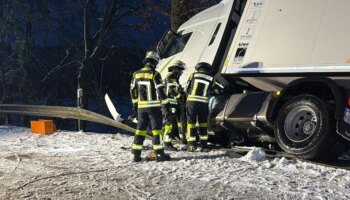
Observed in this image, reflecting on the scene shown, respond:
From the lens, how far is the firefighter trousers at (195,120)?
9086 millimetres

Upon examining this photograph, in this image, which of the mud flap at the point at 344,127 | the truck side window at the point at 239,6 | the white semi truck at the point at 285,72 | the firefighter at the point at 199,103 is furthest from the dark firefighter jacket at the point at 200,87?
the mud flap at the point at 344,127

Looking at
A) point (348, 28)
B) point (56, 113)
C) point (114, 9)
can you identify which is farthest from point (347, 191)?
point (114, 9)

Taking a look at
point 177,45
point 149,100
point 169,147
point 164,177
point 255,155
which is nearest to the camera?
point 164,177

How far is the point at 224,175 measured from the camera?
6547 mm

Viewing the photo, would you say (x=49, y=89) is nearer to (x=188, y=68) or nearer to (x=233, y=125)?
(x=188, y=68)

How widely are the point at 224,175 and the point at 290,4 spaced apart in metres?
3.30

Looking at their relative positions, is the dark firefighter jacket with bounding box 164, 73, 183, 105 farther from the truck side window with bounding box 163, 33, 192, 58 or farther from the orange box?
the orange box

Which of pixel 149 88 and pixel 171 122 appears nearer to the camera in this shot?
pixel 149 88

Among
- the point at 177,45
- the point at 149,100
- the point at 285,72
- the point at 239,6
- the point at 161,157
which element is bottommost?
the point at 161,157

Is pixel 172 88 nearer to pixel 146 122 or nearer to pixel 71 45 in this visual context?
pixel 146 122

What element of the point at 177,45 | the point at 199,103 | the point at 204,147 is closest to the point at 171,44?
the point at 177,45

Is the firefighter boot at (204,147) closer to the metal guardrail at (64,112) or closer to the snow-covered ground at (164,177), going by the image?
the snow-covered ground at (164,177)

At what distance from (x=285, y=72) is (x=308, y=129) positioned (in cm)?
100

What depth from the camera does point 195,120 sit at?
9.16m
